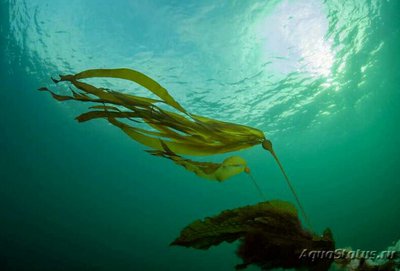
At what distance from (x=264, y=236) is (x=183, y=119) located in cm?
82

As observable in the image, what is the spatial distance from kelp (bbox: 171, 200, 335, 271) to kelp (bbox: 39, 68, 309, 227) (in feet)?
0.78

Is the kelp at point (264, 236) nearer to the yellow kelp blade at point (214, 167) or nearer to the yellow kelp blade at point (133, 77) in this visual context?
the yellow kelp blade at point (214, 167)

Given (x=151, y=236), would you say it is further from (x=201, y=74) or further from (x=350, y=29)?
(x=350, y=29)

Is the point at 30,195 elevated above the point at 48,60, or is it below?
above

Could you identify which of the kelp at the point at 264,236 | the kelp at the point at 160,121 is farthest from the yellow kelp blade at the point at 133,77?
the kelp at the point at 264,236

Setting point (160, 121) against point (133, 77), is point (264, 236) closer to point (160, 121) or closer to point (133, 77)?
point (160, 121)

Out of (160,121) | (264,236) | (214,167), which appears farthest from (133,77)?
(264,236)

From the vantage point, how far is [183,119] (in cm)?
158

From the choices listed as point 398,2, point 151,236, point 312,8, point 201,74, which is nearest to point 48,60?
point 201,74

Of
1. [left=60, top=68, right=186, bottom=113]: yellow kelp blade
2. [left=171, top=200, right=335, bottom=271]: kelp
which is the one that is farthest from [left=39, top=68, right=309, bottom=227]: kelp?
[left=171, top=200, right=335, bottom=271]: kelp

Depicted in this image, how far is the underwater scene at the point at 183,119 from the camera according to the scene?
1.41 m

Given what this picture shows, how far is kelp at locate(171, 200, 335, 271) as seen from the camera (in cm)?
115

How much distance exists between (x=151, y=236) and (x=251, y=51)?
4723 cm

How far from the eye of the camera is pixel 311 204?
249 feet
